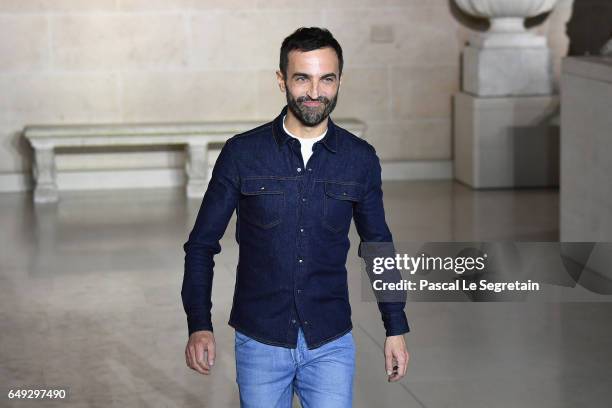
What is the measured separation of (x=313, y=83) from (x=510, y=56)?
930cm

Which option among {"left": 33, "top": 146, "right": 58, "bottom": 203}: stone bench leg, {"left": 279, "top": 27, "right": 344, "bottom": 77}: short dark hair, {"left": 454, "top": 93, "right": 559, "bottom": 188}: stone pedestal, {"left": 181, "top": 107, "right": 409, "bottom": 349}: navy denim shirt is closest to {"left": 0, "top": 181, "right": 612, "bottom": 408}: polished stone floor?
Answer: {"left": 33, "top": 146, "right": 58, "bottom": 203}: stone bench leg

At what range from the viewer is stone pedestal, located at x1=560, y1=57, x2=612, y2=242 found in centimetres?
789

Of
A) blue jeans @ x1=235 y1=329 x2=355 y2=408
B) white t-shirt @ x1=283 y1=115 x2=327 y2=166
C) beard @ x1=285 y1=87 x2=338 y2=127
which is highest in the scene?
beard @ x1=285 y1=87 x2=338 y2=127

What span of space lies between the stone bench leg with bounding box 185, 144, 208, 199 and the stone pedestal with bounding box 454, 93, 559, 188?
9.05 feet

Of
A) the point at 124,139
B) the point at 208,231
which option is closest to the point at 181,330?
the point at 208,231

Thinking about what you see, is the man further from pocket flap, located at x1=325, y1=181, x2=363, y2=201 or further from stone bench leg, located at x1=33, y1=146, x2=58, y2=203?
stone bench leg, located at x1=33, y1=146, x2=58, y2=203

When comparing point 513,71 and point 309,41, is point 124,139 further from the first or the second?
point 309,41

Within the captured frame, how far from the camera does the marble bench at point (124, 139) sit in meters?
12.2

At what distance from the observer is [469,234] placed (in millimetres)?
10008

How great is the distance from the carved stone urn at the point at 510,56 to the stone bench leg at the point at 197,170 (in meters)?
2.89

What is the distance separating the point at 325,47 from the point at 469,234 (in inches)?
264

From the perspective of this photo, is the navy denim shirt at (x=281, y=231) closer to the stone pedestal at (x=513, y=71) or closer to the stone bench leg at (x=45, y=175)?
the stone bench leg at (x=45, y=175)

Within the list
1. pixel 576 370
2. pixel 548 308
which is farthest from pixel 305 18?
pixel 576 370

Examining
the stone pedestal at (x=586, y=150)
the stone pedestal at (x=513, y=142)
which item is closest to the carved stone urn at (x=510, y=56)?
the stone pedestal at (x=513, y=142)
